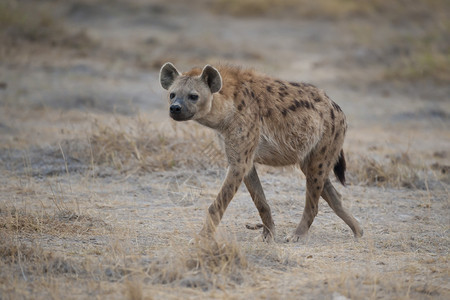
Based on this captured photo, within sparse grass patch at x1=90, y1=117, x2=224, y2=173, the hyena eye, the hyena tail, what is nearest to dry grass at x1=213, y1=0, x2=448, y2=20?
sparse grass patch at x1=90, y1=117, x2=224, y2=173

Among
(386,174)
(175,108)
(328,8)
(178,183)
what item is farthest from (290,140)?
(328,8)

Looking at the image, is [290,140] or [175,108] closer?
[175,108]

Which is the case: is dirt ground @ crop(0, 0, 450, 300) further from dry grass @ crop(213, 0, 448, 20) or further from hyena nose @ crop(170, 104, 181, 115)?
dry grass @ crop(213, 0, 448, 20)

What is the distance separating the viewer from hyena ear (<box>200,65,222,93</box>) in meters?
4.36

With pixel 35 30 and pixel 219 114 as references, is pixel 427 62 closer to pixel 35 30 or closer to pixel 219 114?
pixel 35 30

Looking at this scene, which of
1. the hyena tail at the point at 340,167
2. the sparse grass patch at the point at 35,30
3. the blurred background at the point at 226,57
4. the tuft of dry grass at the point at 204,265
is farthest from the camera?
the sparse grass patch at the point at 35,30

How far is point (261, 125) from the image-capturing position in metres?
4.56

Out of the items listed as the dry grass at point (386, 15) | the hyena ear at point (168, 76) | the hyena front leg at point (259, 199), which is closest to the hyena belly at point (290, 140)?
the hyena front leg at point (259, 199)

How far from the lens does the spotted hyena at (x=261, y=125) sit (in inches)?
173

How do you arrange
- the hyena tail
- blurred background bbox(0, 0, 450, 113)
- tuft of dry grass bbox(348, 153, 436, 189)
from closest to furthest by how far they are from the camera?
1. the hyena tail
2. tuft of dry grass bbox(348, 153, 436, 189)
3. blurred background bbox(0, 0, 450, 113)

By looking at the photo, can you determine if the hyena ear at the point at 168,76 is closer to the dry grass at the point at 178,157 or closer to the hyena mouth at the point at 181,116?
the hyena mouth at the point at 181,116

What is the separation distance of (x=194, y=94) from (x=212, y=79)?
0.15 m

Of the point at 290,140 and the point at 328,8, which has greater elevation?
the point at 290,140

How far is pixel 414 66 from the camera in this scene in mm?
11547
